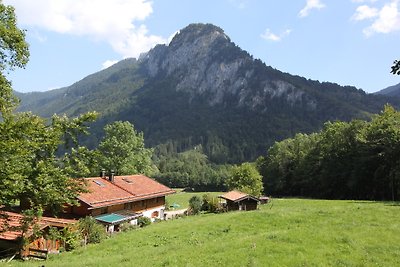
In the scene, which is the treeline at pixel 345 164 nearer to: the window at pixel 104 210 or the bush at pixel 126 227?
the bush at pixel 126 227

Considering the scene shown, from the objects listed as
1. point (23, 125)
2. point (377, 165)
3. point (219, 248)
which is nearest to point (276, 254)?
point (219, 248)

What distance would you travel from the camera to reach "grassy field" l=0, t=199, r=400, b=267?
19.2 meters

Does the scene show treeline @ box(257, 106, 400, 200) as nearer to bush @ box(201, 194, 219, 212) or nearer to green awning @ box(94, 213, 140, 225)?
bush @ box(201, 194, 219, 212)

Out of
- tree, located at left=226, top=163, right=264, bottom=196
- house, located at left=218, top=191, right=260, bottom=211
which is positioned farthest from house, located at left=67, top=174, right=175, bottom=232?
tree, located at left=226, top=163, right=264, bottom=196

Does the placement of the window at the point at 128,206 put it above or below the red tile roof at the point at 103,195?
below

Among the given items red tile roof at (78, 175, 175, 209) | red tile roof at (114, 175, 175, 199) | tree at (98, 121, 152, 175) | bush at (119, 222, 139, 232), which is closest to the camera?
red tile roof at (78, 175, 175, 209)

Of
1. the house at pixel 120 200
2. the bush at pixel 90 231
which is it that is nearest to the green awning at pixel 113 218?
the house at pixel 120 200

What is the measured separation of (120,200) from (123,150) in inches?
850

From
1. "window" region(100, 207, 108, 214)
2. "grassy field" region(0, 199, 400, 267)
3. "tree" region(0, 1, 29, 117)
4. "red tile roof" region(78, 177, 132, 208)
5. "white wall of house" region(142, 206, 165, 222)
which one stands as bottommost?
"grassy field" region(0, 199, 400, 267)

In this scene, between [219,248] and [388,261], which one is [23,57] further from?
[388,261]

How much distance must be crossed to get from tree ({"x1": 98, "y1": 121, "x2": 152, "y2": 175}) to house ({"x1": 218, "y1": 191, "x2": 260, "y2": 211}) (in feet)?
64.4

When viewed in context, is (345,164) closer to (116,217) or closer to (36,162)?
(116,217)

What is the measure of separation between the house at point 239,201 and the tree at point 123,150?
19.6 m

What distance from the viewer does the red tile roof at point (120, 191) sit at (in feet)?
137
